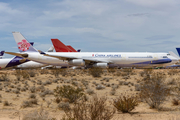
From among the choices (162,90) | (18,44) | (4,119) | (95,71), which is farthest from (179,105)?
(18,44)

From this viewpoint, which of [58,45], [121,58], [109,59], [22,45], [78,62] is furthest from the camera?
[58,45]

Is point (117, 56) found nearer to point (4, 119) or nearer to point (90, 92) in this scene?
point (90, 92)

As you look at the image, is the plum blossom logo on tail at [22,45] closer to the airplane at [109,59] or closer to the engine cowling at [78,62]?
the airplane at [109,59]

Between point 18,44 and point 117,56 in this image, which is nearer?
point 117,56

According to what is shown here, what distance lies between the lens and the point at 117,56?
120ft

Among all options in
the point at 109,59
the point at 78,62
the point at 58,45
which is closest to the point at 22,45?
the point at 58,45

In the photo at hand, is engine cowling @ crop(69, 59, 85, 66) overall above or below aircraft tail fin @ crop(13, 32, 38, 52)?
below

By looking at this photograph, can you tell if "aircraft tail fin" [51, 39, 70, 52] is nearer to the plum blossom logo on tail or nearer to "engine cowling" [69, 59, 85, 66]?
the plum blossom logo on tail

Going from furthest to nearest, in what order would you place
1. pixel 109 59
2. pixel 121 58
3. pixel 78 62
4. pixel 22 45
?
pixel 22 45
pixel 109 59
pixel 121 58
pixel 78 62

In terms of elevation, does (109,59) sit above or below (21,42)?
below

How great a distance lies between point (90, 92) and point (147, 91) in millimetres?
4829

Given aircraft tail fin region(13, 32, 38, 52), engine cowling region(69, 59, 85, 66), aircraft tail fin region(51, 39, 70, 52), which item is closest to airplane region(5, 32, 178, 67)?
engine cowling region(69, 59, 85, 66)

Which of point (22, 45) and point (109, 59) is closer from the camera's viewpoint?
point (109, 59)

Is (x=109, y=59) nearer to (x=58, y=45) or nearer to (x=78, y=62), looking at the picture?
(x=78, y=62)
